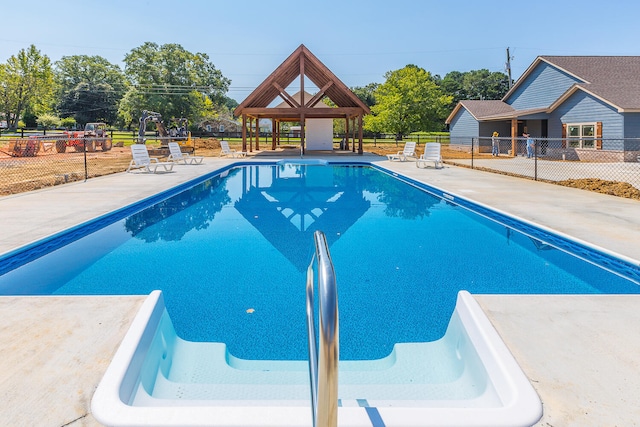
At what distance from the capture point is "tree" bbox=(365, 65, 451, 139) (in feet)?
126

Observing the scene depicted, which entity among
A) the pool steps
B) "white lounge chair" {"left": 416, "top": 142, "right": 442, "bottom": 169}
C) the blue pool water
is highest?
"white lounge chair" {"left": 416, "top": 142, "right": 442, "bottom": 169}

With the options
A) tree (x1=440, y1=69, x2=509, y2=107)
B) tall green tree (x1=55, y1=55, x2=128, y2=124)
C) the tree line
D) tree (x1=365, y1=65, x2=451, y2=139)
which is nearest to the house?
tree (x1=365, y1=65, x2=451, y2=139)

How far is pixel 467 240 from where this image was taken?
21.3ft

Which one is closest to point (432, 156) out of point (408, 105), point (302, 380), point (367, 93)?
point (302, 380)

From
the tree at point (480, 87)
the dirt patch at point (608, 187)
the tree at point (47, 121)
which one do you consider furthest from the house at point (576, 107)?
the tree at point (47, 121)

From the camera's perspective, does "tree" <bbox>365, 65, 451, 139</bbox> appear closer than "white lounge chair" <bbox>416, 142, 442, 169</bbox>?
No

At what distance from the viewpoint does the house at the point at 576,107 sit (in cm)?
1981

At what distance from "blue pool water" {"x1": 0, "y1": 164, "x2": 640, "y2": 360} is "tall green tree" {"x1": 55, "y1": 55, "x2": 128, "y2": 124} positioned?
180ft

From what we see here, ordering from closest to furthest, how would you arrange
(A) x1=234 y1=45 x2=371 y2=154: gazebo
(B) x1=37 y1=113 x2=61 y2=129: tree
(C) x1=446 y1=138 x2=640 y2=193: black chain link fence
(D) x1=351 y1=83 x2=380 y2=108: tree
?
(C) x1=446 y1=138 x2=640 y2=193: black chain link fence → (A) x1=234 y1=45 x2=371 y2=154: gazebo → (B) x1=37 y1=113 x2=61 y2=129: tree → (D) x1=351 y1=83 x2=380 y2=108: tree

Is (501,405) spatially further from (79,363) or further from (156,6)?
(156,6)

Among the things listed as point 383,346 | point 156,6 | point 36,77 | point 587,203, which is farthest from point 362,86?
point 383,346

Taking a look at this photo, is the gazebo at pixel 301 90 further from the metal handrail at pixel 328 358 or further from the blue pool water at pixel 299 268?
the metal handrail at pixel 328 358

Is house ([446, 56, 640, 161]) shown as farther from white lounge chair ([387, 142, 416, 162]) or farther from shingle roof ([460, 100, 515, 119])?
white lounge chair ([387, 142, 416, 162])

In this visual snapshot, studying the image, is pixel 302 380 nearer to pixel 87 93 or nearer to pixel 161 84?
pixel 161 84
